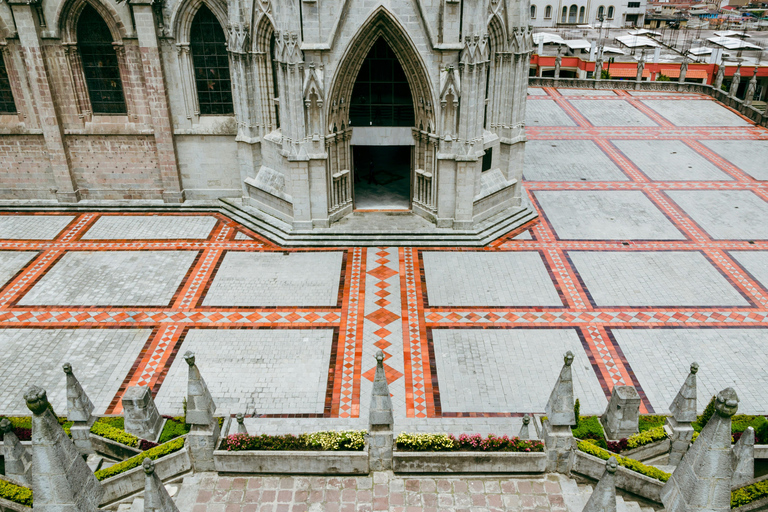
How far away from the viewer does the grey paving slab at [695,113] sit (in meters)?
37.6

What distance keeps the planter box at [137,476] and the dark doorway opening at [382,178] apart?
1420cm

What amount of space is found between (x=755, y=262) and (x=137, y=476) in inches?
823

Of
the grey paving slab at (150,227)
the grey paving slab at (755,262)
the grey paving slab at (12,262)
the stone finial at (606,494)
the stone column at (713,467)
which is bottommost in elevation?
the grey paving slab at (755,262)

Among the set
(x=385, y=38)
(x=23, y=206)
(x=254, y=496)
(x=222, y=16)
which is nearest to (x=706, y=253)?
(x=385, y=38)

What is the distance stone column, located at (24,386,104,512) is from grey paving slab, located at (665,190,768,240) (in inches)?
903

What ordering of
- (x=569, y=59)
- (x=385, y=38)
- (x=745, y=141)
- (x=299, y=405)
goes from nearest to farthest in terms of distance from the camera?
(x=299, y=405)
(x=385, y=38)
(x=745, y=141)
(x=569, y=59)

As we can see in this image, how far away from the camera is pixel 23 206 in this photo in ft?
83.3

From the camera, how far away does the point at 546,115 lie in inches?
1559

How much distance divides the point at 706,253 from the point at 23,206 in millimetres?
26986

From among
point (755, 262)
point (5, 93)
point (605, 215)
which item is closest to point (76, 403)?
point (5, 93)

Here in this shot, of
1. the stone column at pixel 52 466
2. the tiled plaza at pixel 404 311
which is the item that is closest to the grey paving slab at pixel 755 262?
the tiled plaza at pixel 404 311

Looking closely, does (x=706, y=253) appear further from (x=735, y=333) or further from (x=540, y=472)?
(x=540, y=472)

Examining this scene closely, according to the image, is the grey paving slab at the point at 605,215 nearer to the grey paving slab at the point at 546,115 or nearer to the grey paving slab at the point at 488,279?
the grey paving slab at the point at 488,279

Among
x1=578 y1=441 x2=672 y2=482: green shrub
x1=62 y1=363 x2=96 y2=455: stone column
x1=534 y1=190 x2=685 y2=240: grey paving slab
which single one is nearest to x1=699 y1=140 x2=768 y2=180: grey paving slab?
x1=534 y1=190 x2=685 y2=240: grey paving slab
